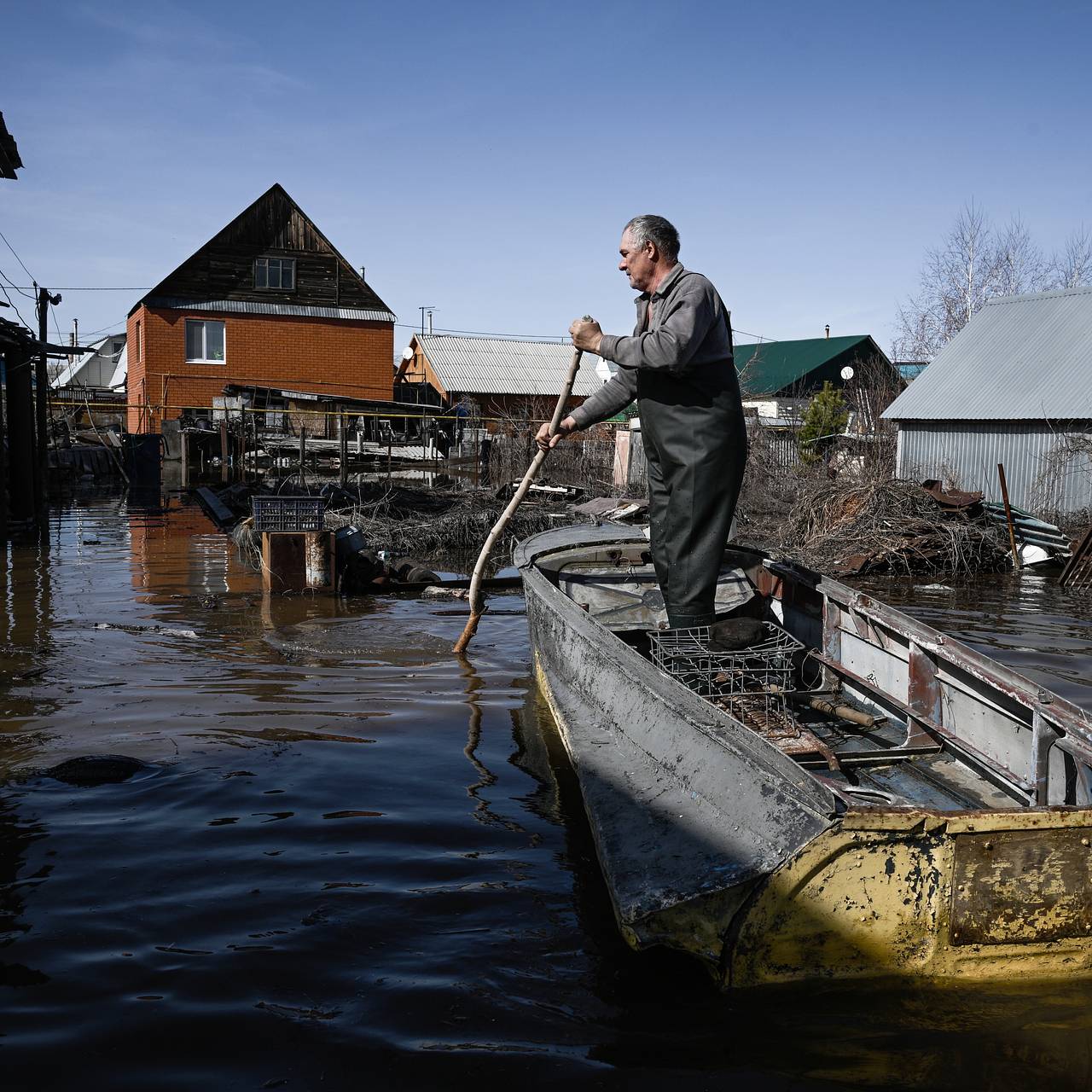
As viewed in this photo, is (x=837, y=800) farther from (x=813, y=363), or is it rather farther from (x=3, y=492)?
(x=813, y=363)

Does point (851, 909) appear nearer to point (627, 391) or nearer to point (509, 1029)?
point (509, 1029)

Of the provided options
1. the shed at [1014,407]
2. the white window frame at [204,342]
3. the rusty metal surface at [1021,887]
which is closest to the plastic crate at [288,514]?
the rusty metal surface at [1021,887]

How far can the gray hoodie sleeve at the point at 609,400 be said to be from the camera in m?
5.60

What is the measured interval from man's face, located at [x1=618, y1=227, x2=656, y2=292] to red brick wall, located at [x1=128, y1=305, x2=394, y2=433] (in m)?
28.4

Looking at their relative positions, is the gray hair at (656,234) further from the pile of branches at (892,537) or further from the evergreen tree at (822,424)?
the evergreen tree at (822,424)

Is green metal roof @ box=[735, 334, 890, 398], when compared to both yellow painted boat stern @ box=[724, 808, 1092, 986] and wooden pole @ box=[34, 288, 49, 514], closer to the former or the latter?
wooden pole @ box=[34, 288, 49, 514]

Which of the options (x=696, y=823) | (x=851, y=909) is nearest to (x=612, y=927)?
(x=696, y=823)

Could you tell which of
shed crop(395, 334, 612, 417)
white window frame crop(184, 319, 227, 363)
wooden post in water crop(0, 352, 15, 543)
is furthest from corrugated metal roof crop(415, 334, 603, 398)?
wooden post in water crop(0, 352, 15, 543)

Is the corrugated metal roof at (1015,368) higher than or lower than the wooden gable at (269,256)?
lower

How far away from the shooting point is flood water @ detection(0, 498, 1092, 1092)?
2.82 m

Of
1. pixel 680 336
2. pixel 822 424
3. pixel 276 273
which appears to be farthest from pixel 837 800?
pixel 276 273

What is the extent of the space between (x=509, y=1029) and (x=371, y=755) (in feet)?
8.60

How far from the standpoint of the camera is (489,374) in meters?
48.5

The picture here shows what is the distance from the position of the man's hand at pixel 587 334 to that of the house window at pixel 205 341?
29789mm
